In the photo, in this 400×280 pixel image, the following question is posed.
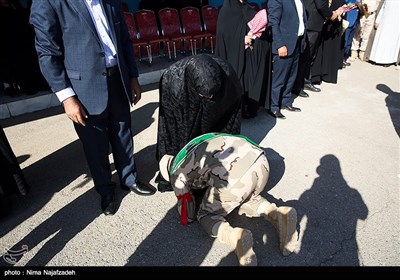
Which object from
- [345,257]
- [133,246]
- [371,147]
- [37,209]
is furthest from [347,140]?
[37,209]

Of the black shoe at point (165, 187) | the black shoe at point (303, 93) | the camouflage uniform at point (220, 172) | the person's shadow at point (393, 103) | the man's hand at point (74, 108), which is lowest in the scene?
the person's shadow at point (393, 103)

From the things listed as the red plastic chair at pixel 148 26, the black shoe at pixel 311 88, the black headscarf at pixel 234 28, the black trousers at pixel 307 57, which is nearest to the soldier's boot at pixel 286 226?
the black headscarf at pixel 234 28

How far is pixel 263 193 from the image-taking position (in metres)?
2.68

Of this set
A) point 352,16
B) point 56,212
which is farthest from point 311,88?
point 56,212

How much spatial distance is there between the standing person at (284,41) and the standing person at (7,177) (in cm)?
315

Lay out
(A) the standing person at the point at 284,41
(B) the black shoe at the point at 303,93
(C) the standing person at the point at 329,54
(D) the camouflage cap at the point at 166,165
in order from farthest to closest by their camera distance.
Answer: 1. (C) the standing person at the point at 329,54
2. (B) the black shoe at the point at 303,93
3. (A) the standing person at the point at 284,41
4. (D) the camouflage cap at the point at 166,165

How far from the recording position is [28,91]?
14.8 feet

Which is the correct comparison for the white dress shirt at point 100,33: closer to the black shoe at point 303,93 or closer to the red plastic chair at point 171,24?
the black shoe at point 303,93

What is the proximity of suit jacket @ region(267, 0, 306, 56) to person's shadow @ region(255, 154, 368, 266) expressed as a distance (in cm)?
169

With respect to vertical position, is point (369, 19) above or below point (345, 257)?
above

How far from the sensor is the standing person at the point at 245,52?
3500 mm

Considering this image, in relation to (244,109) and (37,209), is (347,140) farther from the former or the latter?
(37,209)
